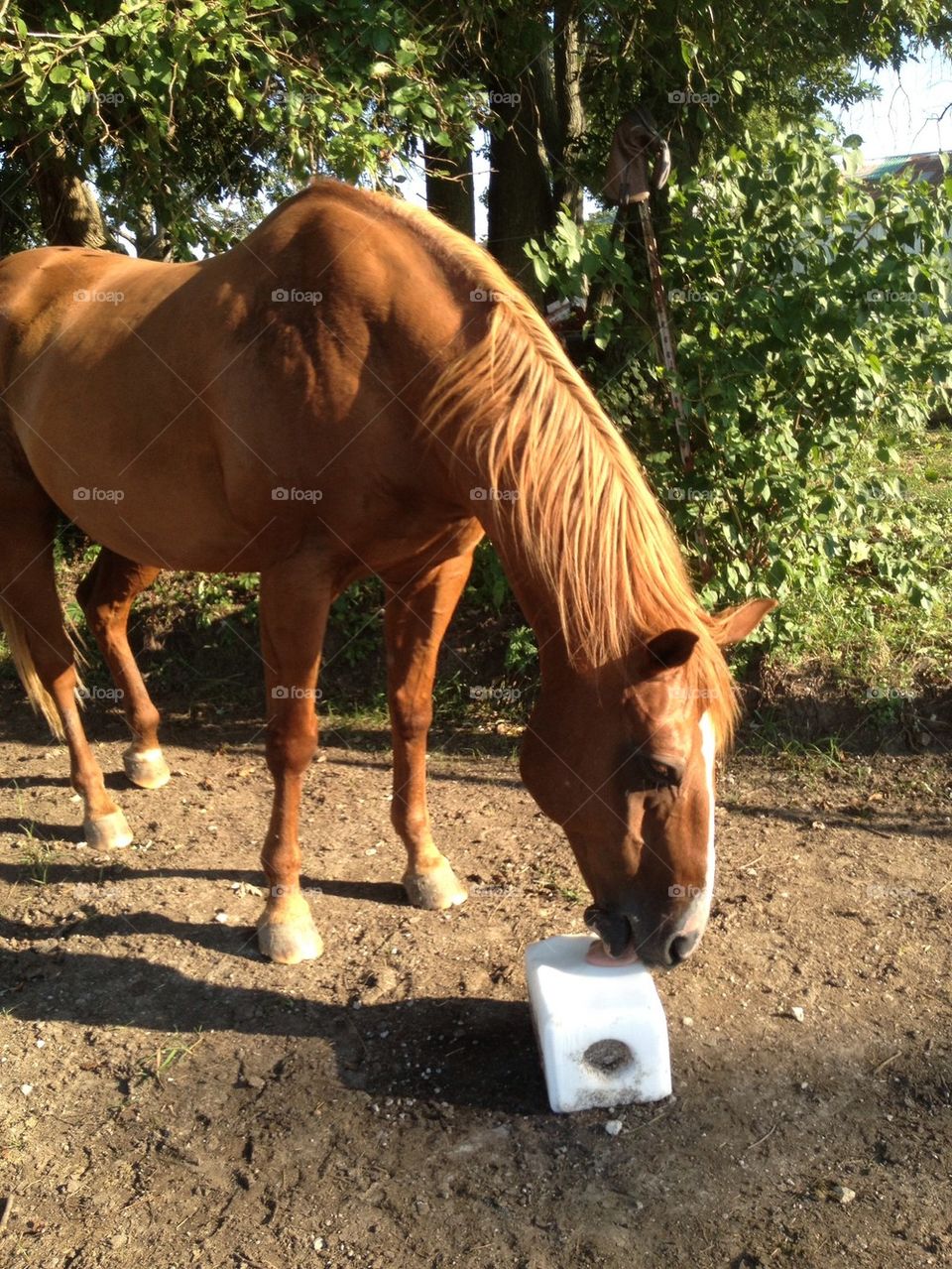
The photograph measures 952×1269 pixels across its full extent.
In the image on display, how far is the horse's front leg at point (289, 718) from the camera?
119 inches

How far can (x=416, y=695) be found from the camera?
3.60 m

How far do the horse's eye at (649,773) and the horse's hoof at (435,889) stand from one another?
1.36 metres

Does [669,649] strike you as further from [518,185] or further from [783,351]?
[518,185]

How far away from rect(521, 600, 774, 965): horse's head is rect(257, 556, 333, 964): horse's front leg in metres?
0.96

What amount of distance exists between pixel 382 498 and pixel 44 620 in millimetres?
1938

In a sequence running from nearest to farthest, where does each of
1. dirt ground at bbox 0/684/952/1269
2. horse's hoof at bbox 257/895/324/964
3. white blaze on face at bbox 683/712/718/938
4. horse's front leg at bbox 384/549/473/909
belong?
1. dirt ground at bbox 0/684/952/1269
2. white blaze on face at bbox 683/712/718/938
3. horse's hoof at bbox 257/895/324/964
4. horse's front leg at bbox 384/549/473/909

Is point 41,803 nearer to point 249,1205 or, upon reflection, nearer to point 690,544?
point 249,1205

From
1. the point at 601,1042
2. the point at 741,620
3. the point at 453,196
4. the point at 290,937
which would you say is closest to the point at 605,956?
the point at 601,1042

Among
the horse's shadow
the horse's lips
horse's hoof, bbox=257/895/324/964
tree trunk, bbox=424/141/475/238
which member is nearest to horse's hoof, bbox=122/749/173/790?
the horse's shadow

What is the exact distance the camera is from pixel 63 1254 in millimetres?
2143

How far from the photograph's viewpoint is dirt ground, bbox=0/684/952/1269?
7.11 ft

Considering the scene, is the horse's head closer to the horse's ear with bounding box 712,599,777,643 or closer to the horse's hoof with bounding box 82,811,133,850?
the horse's ear with bounding box 712,599,777,643

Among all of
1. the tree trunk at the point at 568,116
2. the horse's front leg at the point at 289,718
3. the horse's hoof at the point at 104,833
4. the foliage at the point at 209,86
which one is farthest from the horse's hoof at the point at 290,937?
the tree trunk at the point at 568,116

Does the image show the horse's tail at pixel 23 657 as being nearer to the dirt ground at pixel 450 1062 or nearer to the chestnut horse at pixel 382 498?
the chestnut horse at pixel 382 498
